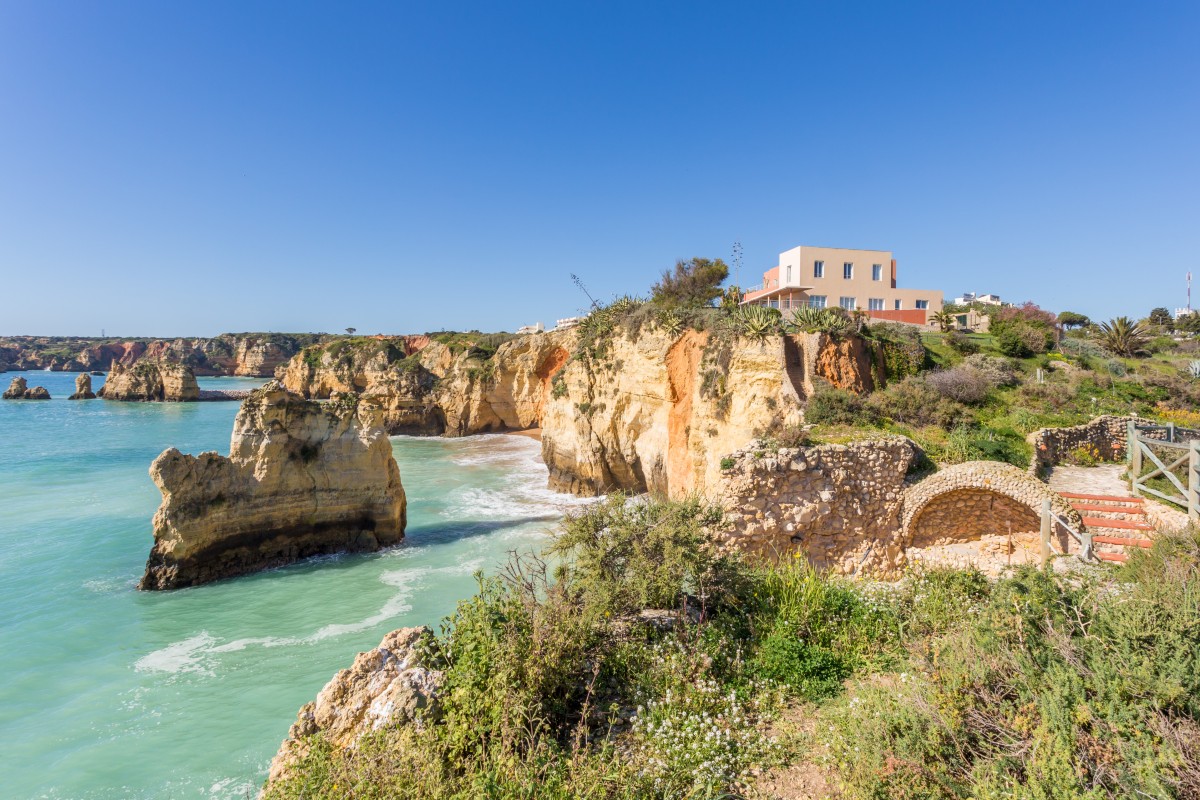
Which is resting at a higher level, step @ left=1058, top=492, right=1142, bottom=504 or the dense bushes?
step @ left=1058, top=492, right=1142, bottom=504

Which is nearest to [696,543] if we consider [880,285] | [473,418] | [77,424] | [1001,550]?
[1001,550]

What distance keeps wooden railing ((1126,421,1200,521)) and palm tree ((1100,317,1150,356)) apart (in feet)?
57.0

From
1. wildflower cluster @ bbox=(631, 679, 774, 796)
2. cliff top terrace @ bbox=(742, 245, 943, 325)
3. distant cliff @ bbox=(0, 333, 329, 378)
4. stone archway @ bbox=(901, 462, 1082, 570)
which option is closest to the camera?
wildflower cluster @ bbox=(631, 679, 774, 796)

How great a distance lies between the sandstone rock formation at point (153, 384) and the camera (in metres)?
73.7

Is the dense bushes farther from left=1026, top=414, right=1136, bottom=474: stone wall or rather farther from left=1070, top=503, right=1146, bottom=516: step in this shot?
left=1026, top=414, right=1136, bottom=474: stone wall

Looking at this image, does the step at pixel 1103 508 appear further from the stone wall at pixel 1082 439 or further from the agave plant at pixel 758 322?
the agave plant at pixel 758 322

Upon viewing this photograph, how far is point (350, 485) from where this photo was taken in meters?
18.1

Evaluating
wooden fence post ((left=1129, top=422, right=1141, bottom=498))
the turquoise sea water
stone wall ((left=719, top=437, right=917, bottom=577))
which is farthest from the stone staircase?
the turquoise sea water

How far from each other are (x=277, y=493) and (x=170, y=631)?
4.91 metres

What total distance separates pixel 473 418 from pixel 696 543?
41.3 metres

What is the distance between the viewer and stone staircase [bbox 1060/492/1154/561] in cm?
1045

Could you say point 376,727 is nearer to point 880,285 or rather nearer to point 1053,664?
point 1053,664

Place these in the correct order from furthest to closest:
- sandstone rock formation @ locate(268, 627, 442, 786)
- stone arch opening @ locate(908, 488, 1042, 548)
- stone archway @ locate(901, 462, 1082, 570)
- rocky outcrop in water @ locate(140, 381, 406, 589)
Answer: rocky outcrop in water @ locate(140, 381, 406, 589)
stone arch opening @ locate(908, 488, 1042, 548)
stone archway @ locate(901, 462, 1082, 570)
sandstone rock formation @ locate(268, 627, 442, 786)

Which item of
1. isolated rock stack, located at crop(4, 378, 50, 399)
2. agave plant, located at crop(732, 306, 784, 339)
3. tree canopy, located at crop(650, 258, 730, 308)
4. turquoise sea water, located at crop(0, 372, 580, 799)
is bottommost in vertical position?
turquoise sea water, located at crop(0, 372, 580, 799)
